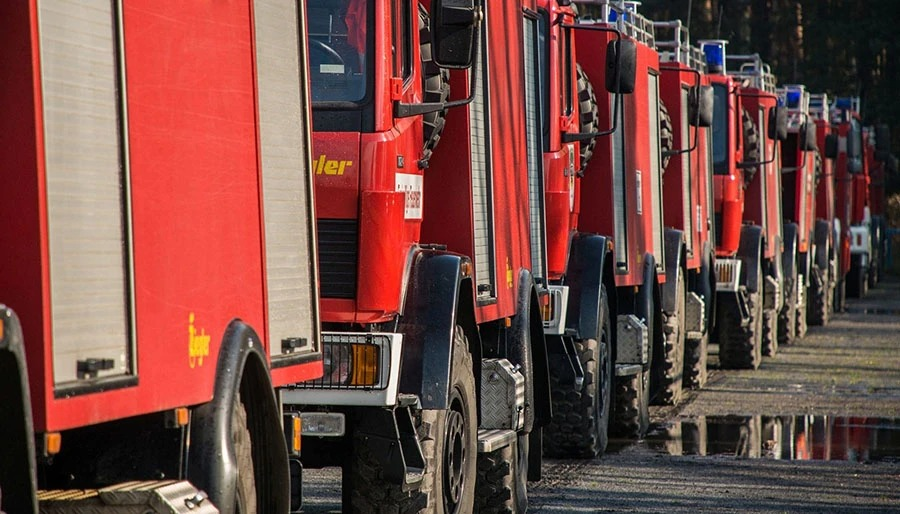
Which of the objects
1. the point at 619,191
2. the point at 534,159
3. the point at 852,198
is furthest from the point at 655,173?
the point at 852,198

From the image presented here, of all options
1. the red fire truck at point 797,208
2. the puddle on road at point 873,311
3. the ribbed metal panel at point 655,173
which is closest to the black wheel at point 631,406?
the ribbed metal panel at point 655,173

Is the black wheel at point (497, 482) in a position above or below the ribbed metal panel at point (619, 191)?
below

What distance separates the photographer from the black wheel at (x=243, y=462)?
542 centimetres

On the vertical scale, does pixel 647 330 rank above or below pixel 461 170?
below

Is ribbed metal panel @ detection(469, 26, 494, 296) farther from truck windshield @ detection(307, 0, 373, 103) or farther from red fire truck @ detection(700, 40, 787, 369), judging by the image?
red fire truck @ detection(700, 40, 787, 369)

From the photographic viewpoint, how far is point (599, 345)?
12641mm

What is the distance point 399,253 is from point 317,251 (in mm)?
910

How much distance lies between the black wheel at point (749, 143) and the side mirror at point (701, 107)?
459 centimetres

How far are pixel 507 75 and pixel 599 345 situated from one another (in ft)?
11.0

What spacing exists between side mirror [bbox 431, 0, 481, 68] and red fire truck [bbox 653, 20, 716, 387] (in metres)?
9.27

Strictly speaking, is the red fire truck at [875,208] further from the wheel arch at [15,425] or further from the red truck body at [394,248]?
the wheel arch at [15,425]

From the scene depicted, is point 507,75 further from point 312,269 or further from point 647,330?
point 647,330

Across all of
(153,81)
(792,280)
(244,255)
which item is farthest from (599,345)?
(792,280)

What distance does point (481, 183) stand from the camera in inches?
350
